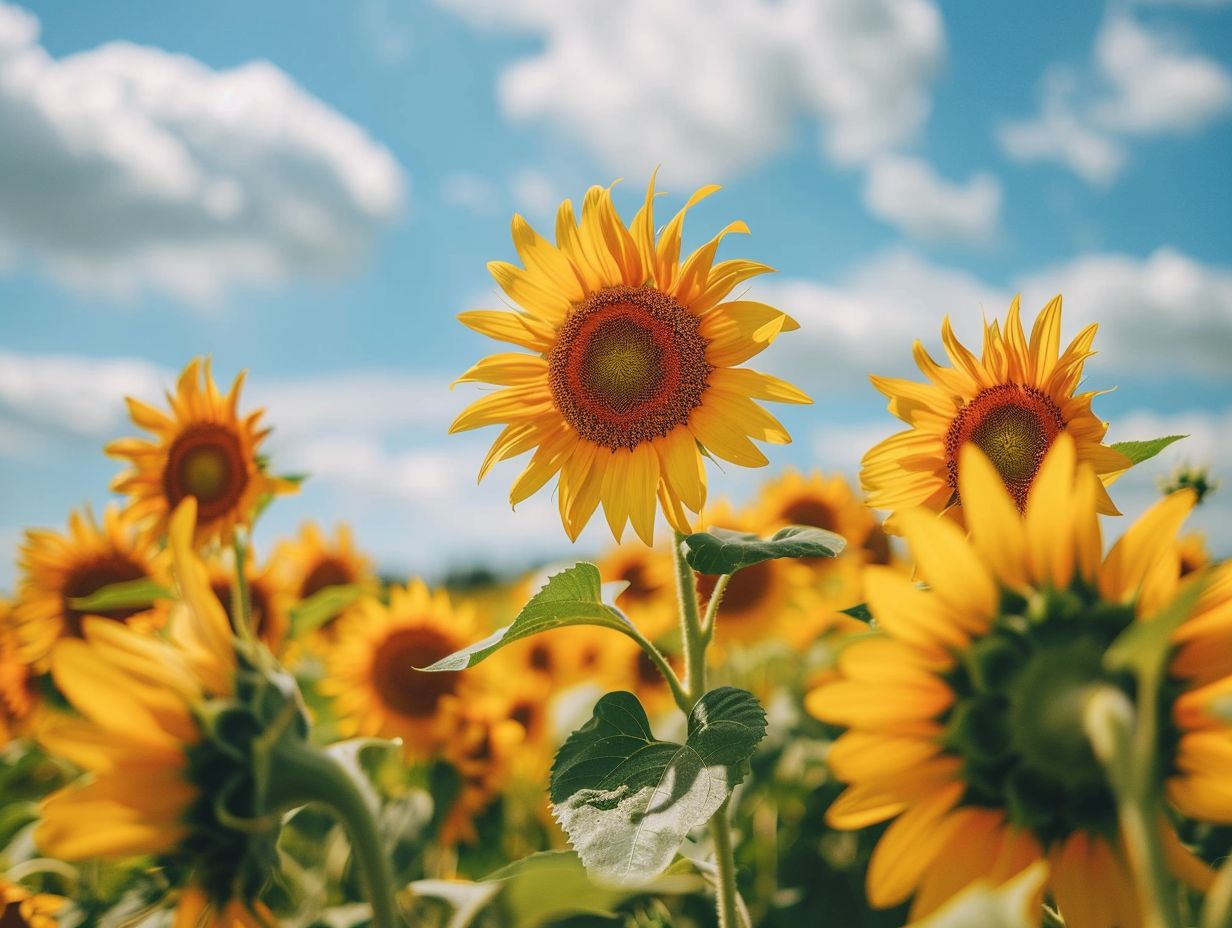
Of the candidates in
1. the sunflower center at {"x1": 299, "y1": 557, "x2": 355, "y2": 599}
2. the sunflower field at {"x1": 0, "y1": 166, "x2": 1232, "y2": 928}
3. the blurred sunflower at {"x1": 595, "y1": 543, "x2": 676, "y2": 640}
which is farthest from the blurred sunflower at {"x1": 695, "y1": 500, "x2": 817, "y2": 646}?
the sunflower center at {"x1": 299, "y1": 557, "x2": 355, "y2": 599}

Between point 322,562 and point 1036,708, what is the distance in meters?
5.56

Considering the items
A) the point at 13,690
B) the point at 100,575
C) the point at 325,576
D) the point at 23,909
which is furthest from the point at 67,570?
the point at 23,909

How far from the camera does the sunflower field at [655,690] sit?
1.10 metres

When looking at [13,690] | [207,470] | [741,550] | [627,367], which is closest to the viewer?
[741,550]

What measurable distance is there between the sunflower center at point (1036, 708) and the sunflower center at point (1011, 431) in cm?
124

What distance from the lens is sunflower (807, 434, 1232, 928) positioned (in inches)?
42.6

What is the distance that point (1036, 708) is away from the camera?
42.6 inches

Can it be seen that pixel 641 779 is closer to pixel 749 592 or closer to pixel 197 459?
pixel 197 459

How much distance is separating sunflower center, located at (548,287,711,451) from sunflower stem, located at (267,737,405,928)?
58.5 inches

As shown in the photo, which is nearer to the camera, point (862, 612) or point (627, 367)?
point (862, 612)

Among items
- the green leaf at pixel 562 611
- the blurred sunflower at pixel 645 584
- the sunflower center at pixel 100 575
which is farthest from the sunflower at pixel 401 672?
the green leaf at pixel 562 611

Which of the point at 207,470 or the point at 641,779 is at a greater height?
the point at 207,470

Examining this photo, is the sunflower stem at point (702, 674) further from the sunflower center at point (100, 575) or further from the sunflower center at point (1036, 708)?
the sunflower center at point (100, 575)

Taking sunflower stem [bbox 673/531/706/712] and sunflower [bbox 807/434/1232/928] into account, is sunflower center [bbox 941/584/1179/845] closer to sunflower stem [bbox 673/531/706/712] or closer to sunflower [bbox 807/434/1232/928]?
sunflower [bbox 807/434/1232/928]
